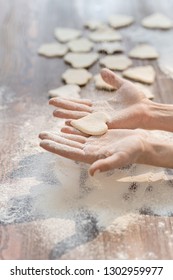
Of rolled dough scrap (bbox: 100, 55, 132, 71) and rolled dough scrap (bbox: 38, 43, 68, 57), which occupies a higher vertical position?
rolled dough scrap (bbox: 100, 55, 132, 71)

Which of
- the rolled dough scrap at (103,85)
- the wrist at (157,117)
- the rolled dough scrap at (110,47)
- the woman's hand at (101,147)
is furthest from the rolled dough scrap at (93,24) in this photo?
the woman's hand at (101,147)

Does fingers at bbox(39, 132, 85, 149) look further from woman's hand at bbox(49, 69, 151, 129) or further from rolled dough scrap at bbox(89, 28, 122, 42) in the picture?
rolled dough scrap at bbox(89, 28, 122, 42)

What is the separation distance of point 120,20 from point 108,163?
4.21 feet

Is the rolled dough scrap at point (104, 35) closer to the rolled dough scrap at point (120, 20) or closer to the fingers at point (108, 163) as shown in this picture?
the rolled dough scrap at point (120, 20)

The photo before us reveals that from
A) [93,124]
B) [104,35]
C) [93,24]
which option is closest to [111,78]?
[93,124]

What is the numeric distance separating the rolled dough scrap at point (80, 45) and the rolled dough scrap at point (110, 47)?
1.8 inches

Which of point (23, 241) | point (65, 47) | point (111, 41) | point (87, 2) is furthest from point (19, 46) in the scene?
point (23, 241)

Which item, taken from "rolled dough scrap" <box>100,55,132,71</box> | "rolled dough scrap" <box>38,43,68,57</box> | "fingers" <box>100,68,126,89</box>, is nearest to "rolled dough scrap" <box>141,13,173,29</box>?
"rolled dough scrap" <box>100,55,132,71</box>

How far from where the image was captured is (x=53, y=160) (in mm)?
1465

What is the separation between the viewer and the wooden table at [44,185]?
1.19 metres

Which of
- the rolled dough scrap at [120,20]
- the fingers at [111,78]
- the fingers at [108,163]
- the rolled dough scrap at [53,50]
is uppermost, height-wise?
the fingers at [111,78]

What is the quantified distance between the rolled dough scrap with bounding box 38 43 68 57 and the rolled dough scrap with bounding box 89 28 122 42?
0.16 metres

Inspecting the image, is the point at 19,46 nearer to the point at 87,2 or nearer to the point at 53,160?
the point at 87,2

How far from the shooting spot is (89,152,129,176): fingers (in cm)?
117
